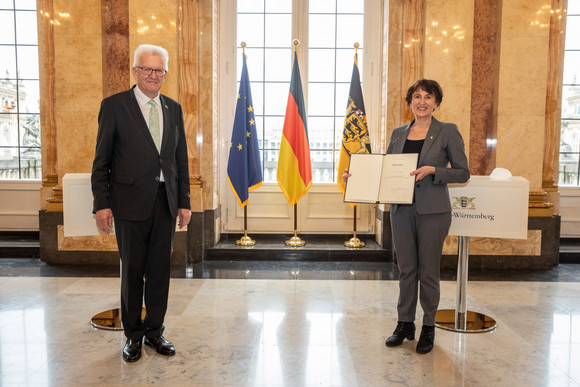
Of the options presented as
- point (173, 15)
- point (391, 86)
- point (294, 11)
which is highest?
point (294, 11)

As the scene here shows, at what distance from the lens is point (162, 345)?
110 inches

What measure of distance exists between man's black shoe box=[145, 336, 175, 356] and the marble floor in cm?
4

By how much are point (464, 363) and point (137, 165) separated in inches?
86.8

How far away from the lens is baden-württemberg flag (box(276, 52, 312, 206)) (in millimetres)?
5605

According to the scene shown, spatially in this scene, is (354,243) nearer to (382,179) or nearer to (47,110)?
(382,179)

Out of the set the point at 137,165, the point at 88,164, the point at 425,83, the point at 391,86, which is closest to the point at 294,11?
the point at 391,86

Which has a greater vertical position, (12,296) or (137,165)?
(137,165)

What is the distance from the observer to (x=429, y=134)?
9.23 feet

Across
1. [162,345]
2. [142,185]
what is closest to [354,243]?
[162,345]

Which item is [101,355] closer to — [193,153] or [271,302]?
[271,302]

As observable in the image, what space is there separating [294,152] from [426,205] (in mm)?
3003

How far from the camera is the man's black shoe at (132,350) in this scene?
2680mm

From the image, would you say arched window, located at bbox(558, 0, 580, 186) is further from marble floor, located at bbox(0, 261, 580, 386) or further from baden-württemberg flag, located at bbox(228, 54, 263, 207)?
baden-württemberg flag, located at bbox(228, 54, 263, 207)

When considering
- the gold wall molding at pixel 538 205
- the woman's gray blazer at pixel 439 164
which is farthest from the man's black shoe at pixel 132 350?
the gold wall molding at pixel 538 205
